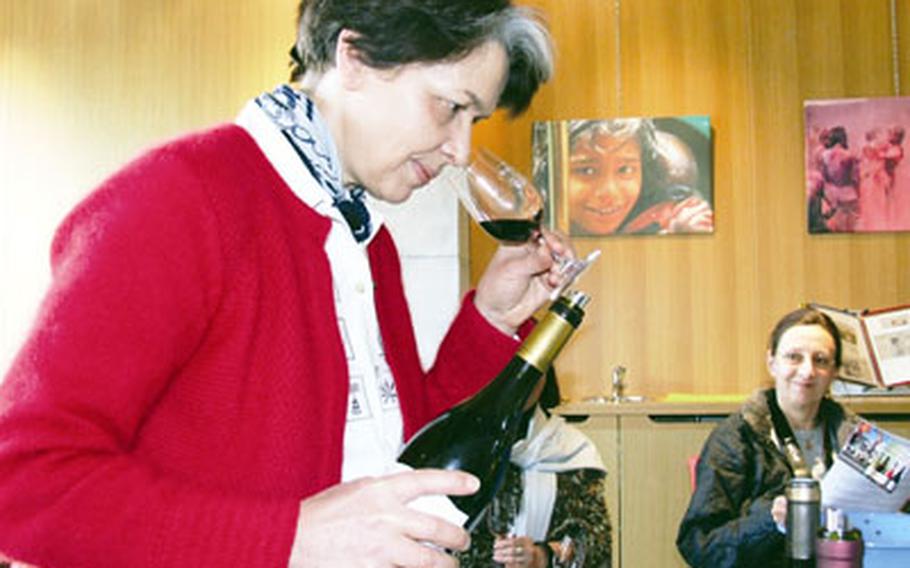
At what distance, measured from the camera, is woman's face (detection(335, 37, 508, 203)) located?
41.7 inches

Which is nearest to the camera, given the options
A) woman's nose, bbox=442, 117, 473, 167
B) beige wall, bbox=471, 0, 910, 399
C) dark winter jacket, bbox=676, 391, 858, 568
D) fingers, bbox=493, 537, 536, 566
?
woman's nose, bbox=442, 117, 473, 167

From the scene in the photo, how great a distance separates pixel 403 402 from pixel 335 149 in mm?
264

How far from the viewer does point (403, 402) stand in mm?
1103

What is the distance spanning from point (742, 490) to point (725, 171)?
6.80 ft

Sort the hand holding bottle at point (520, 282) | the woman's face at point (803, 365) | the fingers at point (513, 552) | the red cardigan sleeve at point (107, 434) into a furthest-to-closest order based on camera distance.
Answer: the woman's face at point (803, 365) → the fingers at point (513, 552) → the hand holding bottle at point (520, 282) → the red cardigan sleeve at point (107, 434)

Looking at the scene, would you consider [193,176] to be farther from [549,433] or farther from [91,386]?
[549,433]

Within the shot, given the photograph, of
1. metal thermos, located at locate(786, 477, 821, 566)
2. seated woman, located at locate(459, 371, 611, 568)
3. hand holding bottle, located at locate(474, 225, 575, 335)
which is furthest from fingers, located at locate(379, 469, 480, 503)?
seated woman, located at locate(459, 371, 611, 568)

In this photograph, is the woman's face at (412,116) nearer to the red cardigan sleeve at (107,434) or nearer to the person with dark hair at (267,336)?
the person with dark hair at (267,336)

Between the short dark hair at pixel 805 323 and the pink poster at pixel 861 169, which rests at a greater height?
the pink poster at pixel 861 169

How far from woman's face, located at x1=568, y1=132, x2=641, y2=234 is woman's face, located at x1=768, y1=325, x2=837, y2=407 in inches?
62.1

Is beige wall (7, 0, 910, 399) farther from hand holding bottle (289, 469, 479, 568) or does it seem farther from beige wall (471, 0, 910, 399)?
hand holding bottle (289, 469, 479, 568)

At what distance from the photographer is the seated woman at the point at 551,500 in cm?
257

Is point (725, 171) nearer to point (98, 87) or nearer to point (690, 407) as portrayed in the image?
point (690, 407)

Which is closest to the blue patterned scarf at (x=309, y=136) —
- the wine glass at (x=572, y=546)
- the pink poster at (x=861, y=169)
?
the wine glass at (x=572, y=546)
